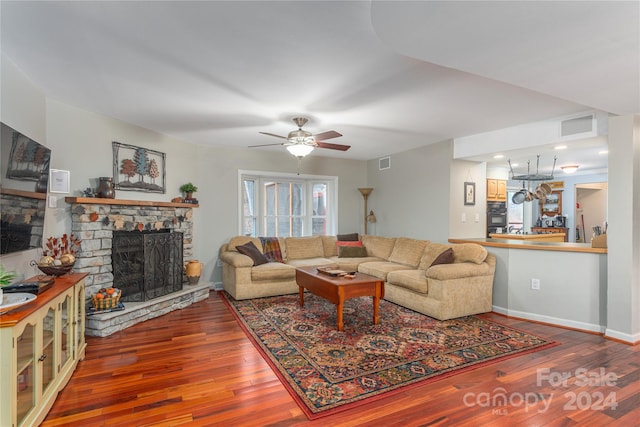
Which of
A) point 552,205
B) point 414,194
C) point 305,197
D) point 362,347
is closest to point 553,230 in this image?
point 552,205

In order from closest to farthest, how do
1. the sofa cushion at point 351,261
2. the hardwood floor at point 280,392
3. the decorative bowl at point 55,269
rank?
1. the hardwood floor at point 280,392
2. the decorative bowl at point 55,269
3. the sofa cushion at point 351,261

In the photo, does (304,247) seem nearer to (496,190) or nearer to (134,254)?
(134,254)

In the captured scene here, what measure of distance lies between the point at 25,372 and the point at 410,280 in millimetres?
3622

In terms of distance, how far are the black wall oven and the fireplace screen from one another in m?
5.16

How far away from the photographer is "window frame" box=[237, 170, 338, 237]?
5.81m

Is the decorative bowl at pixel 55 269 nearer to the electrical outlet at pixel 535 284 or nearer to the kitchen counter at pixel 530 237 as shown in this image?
the electrical outlet at pixel 535 284

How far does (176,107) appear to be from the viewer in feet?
11.5

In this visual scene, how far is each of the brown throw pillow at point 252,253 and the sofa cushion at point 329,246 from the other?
136cm

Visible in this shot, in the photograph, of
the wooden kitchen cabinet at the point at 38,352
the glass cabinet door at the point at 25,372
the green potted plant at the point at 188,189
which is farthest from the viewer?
the green potted plant at the point at 188,189

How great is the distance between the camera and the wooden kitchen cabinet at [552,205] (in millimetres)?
8375

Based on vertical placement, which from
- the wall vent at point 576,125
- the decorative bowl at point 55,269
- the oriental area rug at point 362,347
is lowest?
the oriental area rug at point 362,347

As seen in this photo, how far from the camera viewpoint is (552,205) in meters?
8.53

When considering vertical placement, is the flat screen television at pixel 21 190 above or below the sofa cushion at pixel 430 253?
above

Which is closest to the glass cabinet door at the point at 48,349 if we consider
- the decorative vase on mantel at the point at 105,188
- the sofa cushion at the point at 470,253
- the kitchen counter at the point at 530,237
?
the decorative vase on mantel at the point at 105,188
